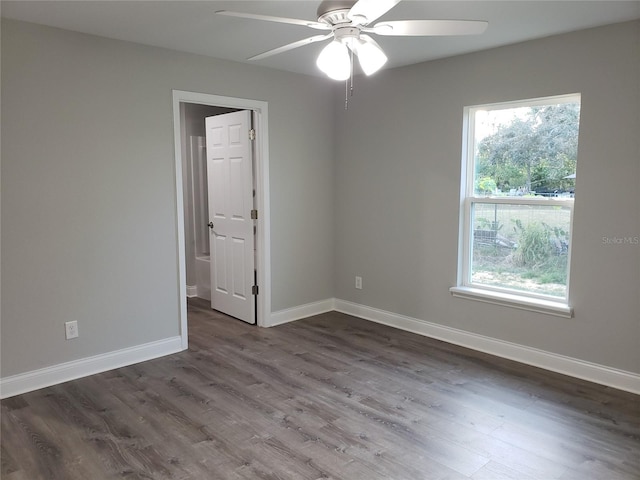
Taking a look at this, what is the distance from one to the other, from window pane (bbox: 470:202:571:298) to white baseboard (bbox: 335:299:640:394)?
44 cm

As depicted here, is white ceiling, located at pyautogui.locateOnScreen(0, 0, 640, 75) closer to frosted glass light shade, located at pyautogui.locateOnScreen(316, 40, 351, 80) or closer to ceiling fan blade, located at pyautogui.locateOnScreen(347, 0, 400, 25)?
frosted glass light shade, located at pyautogui.locateOnScreen(316, 40, 351, 80)

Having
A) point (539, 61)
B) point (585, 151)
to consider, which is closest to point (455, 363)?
point (585, 151)

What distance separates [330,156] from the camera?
484cm

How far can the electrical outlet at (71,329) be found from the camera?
3275 millimetres

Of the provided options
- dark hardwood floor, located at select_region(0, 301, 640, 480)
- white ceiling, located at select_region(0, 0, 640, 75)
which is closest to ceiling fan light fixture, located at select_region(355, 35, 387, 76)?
white ceiling, located at select_region(0, 0, 640, 75)

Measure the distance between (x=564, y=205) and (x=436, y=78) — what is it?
57.3 inches

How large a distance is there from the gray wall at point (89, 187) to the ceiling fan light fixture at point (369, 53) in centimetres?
185

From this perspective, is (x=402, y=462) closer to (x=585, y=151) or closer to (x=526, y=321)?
(x=526, y=321)

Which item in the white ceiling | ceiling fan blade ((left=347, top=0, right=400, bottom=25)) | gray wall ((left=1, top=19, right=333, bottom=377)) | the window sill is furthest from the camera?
the window sill

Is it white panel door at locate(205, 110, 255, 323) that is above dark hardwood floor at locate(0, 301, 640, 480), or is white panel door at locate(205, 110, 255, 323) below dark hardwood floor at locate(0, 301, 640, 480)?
above

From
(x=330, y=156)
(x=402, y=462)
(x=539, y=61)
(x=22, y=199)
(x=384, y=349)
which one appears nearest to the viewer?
(x=402, y=462)

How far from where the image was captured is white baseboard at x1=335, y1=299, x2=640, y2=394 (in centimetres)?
316

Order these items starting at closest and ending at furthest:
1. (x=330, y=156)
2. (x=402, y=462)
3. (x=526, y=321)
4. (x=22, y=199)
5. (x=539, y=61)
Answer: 1. (x=402, y=462)
2. (x=22, y=199)
3. (x=539, y=61)
4. (x=526, y=321)
5. (x=330, y=156)

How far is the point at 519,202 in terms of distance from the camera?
11.8ft
